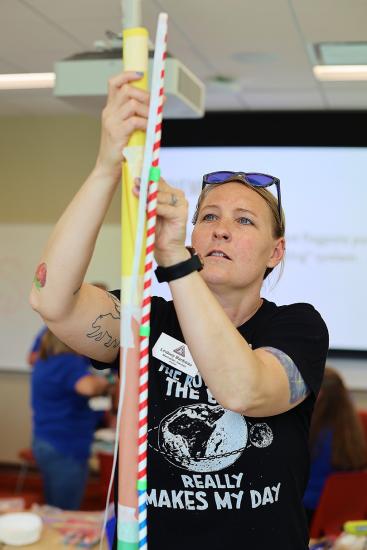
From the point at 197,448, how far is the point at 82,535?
1402 millimetres

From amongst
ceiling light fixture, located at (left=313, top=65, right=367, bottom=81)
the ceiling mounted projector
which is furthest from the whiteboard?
the ceiling mounted projector

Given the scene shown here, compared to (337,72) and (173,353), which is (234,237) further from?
(337,72)

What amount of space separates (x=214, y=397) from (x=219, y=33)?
2.67m

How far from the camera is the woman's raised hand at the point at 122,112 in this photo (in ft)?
2.68

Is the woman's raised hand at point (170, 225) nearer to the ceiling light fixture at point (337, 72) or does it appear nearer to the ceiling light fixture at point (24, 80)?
the ceiling light fixture at point (24, 80)

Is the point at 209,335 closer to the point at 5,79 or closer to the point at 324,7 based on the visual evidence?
the point at 5,79

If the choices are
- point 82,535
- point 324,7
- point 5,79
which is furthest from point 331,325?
point 5,79

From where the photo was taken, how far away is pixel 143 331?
2.64 feet

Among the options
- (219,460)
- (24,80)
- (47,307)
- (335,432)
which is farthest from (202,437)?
(335,432)

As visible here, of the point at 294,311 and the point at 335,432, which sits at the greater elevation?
the point at 294,311

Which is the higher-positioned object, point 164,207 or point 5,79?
point 5,79

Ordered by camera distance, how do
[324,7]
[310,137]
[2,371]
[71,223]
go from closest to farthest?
1. [71,223]
2. [324,7]
3. [310,137]
4. [2,371]

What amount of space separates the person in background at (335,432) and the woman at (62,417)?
81cm

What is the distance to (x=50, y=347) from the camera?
10.6 feet
